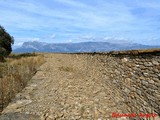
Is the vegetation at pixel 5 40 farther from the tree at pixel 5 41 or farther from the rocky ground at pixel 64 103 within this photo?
the rocky ground at pixel 64 103

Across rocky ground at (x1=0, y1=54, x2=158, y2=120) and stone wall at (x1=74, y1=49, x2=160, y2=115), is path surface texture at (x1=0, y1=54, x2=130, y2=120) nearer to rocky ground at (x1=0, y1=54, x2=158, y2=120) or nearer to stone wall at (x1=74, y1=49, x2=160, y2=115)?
rocky ground at (x1=0, y1=54, x2=158, y2=120)

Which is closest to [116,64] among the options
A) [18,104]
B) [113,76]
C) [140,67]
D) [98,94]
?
[113,76]

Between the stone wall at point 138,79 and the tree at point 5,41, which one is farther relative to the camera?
the tree at point 5,41

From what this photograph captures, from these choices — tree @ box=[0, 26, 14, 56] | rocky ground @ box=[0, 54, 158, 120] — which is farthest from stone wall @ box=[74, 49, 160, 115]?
tree @ box=[0, 26, 14, 56]

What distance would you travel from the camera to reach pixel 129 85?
7543 millimetres

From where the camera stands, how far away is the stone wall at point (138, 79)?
5.77 m

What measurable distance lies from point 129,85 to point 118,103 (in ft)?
3.65

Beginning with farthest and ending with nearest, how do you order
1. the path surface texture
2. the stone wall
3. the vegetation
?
the vegetation → the path surface texture → the stone wall

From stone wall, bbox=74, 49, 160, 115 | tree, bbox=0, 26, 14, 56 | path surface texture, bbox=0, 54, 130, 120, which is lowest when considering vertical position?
path surface texture, bbox=0, 54, 130, 120

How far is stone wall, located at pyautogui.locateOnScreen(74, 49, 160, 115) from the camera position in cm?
577

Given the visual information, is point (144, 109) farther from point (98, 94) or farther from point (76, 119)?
point (98, 94)

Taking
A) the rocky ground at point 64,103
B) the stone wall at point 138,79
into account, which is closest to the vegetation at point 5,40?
the rocky ground at point 64,103

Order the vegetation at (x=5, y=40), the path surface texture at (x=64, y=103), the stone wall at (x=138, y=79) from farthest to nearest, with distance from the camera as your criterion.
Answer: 1. the vegetation at (x=5, y=40)
2. the path surface texture at (x=64, y=103)
3. the stone wall at (x=138, y=79)

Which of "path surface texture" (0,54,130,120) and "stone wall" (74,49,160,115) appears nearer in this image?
"stone wall" (74,49,160,115)
